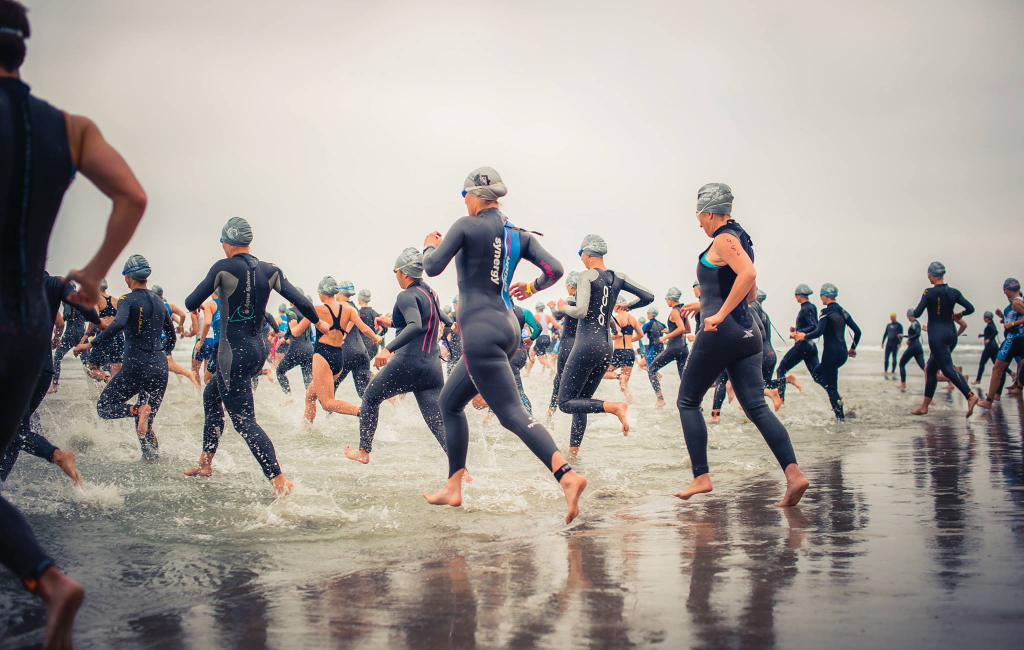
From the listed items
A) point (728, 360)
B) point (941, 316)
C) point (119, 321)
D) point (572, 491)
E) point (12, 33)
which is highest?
point (12, 33)

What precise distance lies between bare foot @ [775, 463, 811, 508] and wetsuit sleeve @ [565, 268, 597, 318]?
2377mm

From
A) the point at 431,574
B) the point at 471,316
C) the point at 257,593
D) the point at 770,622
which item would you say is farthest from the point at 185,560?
the point at 770,622

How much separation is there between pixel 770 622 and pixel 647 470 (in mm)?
4318

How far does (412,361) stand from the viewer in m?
6.37

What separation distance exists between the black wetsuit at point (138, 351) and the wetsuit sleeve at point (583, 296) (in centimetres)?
413

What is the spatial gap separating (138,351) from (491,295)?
4.87 m

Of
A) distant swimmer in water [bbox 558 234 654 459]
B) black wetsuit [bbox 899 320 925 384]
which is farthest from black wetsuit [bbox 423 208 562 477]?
black wetsuit [bbox 899 320 925 384]

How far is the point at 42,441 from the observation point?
5.55 metres

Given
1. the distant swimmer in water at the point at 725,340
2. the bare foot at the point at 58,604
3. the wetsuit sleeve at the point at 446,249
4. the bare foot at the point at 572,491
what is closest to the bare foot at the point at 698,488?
the distant swimmer in water at the point at 725,340

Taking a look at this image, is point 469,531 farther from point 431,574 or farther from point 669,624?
point 669,624

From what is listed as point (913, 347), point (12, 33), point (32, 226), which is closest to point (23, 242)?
point (32, 226)

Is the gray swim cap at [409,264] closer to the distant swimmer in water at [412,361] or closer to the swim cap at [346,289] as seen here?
the distant swimmer in water at [412,361]

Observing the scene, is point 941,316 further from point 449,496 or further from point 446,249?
point 446,249

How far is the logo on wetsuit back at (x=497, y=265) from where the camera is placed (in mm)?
4379
